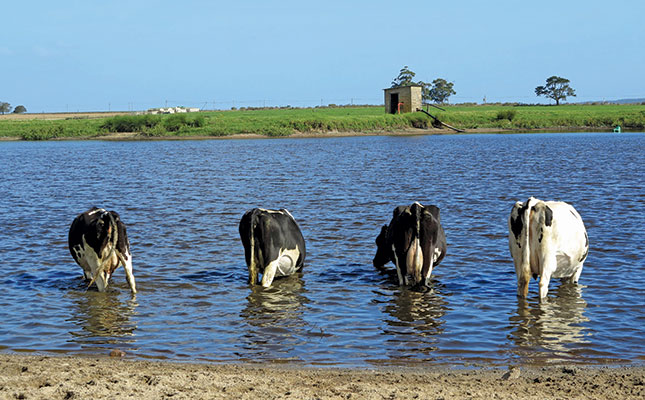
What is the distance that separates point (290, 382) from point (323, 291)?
13.8ft

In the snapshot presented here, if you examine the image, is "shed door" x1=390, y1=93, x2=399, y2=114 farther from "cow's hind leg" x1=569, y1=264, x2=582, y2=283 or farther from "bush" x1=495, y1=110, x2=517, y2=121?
"cow's hind leg" x1=569, y1=264, x2=582, y2=283

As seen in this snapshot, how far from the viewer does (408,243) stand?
11.1 m

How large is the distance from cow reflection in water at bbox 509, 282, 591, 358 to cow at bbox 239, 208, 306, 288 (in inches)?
143

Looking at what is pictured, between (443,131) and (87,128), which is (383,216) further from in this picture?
(87,128)

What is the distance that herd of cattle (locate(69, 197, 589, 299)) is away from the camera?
10227mm

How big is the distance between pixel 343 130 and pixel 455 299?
2800 inches

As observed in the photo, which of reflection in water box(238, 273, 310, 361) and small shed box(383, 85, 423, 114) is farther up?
small shed box(383, 85, 423, 114)

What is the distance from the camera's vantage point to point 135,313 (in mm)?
10195

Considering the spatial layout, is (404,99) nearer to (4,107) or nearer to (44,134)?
(44,134)

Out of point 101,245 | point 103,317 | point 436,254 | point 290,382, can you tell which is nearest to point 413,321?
point 436,254

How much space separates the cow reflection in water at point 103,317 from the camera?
30.2ft

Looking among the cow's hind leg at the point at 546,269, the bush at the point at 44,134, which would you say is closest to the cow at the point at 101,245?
the cow's hind leg at the point at 546,269

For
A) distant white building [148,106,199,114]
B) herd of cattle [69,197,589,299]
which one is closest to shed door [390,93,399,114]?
distant white building [148,106,199,114]

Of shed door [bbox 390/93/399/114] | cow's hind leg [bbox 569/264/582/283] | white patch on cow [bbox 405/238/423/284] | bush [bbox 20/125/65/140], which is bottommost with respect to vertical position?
cow's hind leg [bbox 569/264/582/283]
